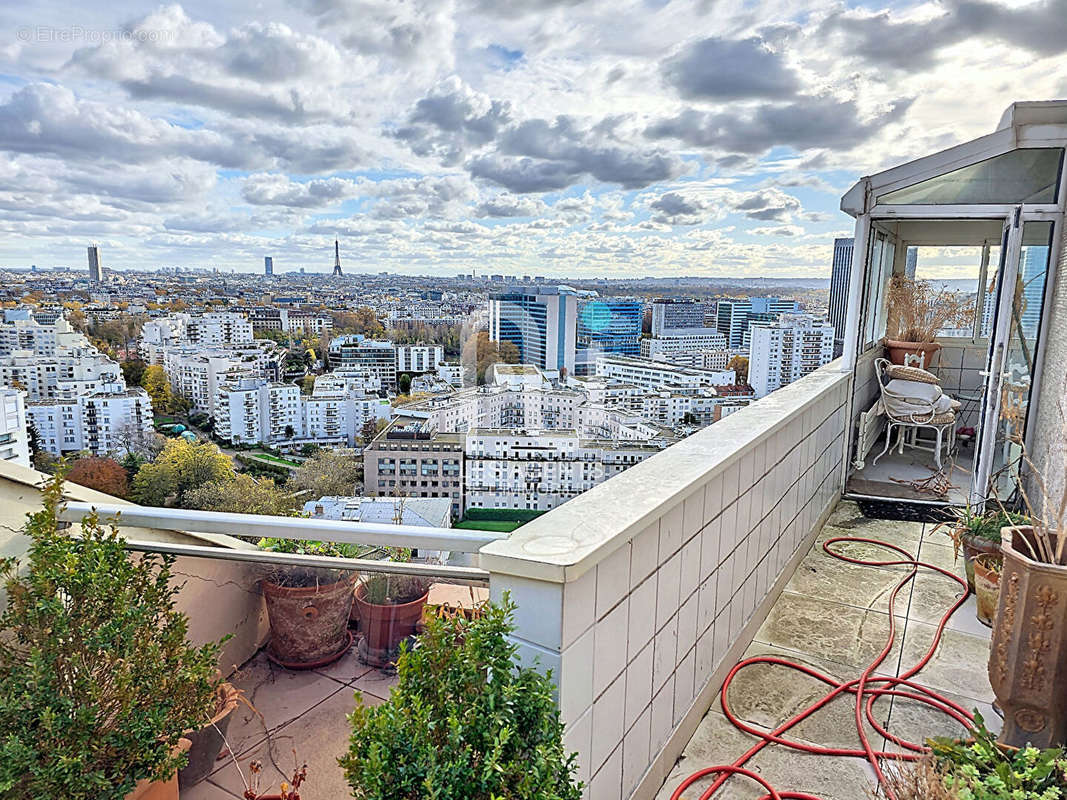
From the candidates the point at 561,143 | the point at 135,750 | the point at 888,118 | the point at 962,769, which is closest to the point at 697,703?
the point at 962,769

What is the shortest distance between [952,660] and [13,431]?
334cm

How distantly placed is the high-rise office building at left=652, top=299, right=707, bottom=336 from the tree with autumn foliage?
224cm

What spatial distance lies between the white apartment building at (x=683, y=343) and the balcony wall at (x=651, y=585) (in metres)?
0.51

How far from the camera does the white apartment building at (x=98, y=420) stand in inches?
85.4

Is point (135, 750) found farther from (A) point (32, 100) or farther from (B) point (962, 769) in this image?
(A) point (32, 100)

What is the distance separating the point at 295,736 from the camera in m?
1.56

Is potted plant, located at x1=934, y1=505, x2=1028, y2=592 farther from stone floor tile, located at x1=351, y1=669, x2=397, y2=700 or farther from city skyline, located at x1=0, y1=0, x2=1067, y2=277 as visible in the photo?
stone floor tile, located at x1=351, y1=669, x2=397, y2=700

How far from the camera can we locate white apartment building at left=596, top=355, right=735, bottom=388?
2.75 m

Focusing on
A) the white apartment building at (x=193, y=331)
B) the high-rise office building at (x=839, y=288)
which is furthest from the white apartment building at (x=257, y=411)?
the high-rise office building at (x=839, y=288)

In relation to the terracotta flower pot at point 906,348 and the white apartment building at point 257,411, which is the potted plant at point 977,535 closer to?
the terracotta flower pot at point 906,348

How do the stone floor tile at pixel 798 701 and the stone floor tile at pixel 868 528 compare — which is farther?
the stone floor tile at pixel 868 528

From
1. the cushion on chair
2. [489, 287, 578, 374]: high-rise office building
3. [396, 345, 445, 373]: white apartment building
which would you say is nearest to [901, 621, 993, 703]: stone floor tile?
[489, 287, 578, 374]: high-rise office building

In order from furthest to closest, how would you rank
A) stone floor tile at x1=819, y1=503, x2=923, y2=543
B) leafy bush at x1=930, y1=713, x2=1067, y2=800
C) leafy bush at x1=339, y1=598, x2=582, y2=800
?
stone floor tile at x1=819, y1=503, x2=923, y2=543 → leafy bush at x1=930, y1=713, x2=1067, y2=800 → leafy bush at x1=339, y1=598, x2=582, y2=800

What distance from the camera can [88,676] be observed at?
1.32 meters
